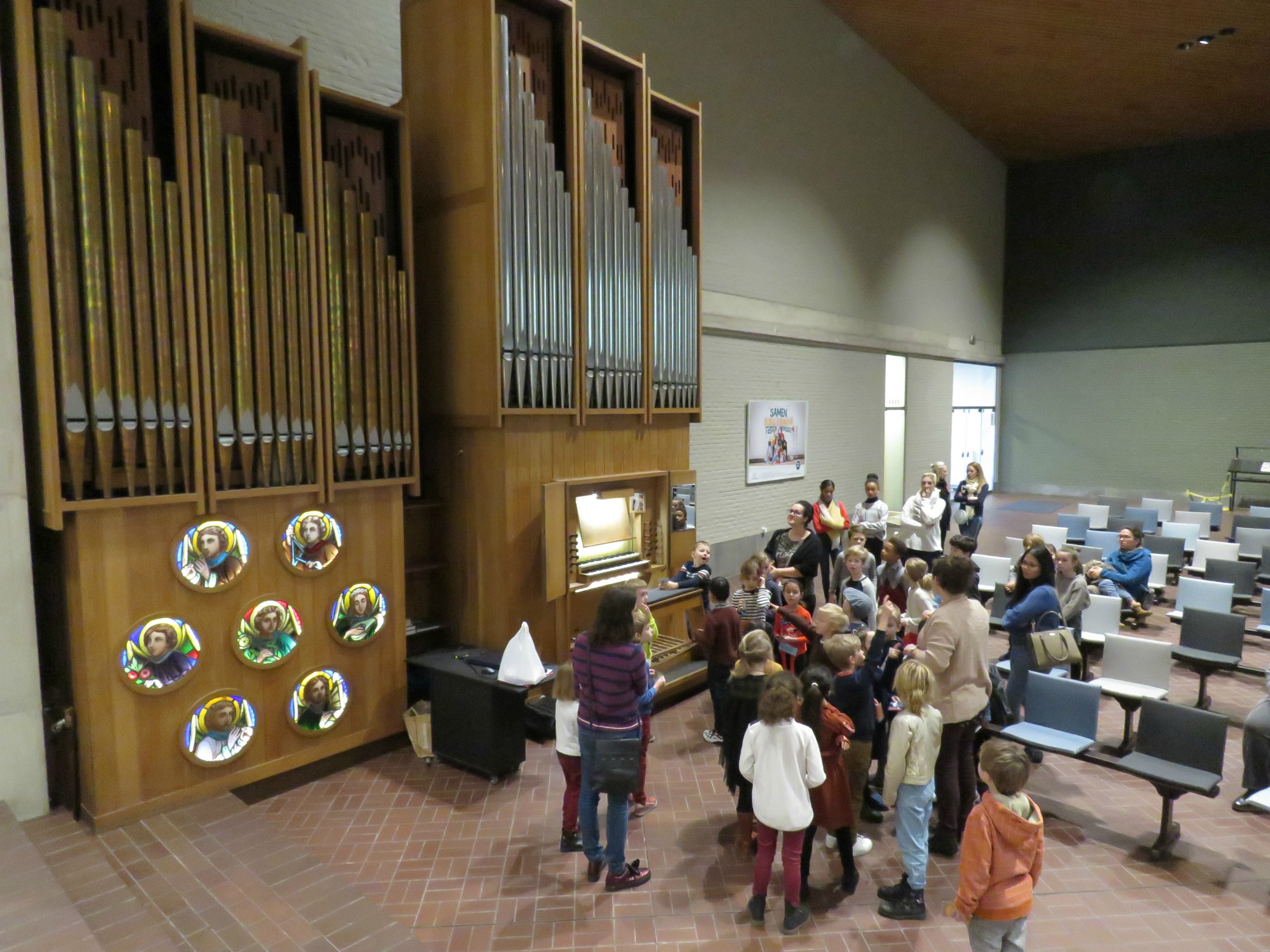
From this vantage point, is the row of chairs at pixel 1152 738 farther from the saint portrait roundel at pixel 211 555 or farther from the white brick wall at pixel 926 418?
the white brick wall at pixel 926 418

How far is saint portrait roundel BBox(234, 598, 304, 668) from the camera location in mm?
5316

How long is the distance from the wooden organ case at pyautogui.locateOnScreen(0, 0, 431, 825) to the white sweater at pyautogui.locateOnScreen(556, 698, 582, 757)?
6.78ft

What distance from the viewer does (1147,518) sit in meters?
13.0

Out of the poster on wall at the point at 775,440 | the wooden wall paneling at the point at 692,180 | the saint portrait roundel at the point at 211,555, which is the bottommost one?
the saint portrait roundel at the point at 211,555

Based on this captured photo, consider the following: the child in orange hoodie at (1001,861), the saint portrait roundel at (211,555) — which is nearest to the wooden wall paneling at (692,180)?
the saint portrait roundel at (211,555)

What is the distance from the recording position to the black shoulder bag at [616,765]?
425 cm

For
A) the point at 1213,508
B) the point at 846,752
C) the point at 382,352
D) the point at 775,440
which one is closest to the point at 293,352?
the point at 382,352

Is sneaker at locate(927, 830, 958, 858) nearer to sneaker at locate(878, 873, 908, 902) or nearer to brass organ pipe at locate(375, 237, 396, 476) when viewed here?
sneaker at locate(878, 873, 908, 902)

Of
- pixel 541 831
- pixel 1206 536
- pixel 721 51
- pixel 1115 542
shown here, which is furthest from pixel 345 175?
pixel 1206 536

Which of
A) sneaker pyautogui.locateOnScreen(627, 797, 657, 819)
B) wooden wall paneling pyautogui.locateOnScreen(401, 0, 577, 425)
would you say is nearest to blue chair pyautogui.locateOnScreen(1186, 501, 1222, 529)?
sneaker pyautogui.locateOnScreen(627, 797, 657, 819)

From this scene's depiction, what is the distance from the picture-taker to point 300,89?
5441 mm

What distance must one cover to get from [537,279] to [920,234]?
43.3ft

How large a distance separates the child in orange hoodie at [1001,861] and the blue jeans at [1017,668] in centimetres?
289

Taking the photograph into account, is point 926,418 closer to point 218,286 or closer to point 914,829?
point 914,829
